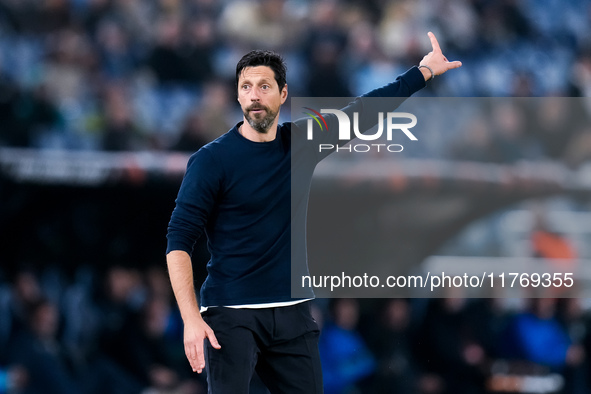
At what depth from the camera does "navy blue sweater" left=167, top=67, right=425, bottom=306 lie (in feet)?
8.33

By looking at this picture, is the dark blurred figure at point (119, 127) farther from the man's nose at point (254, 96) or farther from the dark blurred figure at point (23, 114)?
the man's nose at point (254, 96)

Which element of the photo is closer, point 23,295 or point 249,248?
point 249,248

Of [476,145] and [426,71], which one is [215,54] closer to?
[476,145]

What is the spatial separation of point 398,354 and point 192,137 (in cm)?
213

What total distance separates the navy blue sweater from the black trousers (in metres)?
0.05

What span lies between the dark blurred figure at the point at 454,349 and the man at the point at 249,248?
2.94 meters

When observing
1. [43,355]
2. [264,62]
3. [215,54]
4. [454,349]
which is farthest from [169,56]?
[264,62]

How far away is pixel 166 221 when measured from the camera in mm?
5426

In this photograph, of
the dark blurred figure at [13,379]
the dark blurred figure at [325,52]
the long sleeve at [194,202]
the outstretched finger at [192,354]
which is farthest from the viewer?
the dark blurred figure at [325,52]

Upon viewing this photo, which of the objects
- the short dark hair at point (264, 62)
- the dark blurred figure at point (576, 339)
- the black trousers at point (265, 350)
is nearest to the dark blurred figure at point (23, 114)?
the short dark hair at point (264, 62)

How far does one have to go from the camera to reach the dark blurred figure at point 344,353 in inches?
212

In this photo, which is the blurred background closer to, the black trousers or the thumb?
the black trousers

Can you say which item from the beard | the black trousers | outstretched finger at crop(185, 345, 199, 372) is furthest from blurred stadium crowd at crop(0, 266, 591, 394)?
Result: outstretched finger at crop(185, 345, 199, 372)

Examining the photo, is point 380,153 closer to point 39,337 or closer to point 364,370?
point 364,370
